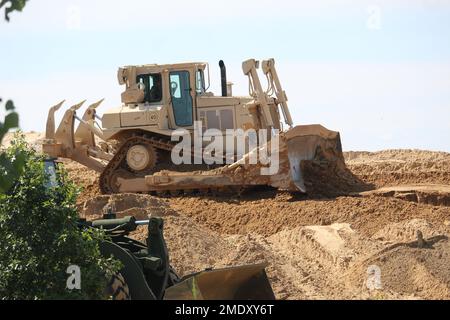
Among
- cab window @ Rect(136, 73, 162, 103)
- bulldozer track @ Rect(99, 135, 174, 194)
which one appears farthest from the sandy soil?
cab window @ Rect(136, 73, 162, 103)

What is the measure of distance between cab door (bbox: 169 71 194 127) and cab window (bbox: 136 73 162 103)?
0.96 ft

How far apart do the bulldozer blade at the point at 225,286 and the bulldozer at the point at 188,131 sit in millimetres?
11403

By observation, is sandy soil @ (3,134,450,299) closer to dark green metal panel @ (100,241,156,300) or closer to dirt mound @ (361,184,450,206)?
dirt mound @ (361,184,450,206)

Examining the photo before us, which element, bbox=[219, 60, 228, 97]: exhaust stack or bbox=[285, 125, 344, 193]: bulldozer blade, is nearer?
bbox=[285, 125, 344, 193]: bulldozer blade

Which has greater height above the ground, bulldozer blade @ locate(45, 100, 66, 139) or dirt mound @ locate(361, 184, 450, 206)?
bulldozer blade @ locate(45, 100, 66, 139)

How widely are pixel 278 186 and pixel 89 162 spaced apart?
5.31 m

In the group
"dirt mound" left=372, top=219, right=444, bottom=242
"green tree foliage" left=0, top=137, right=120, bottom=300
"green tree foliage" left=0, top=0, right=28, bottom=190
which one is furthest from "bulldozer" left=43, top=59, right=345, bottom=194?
"green tree foliage" left=0, top=0, right=28, bottom=190

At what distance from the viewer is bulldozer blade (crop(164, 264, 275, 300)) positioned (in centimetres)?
830

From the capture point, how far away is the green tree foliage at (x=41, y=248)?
830cm

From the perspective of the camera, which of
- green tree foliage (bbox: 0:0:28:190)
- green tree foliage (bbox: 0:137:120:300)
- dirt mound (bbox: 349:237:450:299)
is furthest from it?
dirt mound (bbox: 349:237:450:299)

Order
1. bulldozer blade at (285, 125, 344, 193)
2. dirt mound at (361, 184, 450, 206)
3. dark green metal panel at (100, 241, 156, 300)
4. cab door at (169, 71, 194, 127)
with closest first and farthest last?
dark green metal panel at (100, 241, 156, 300)
dirt mound at (361, 184, 450, 206)
bulldozer blade at (285, 125, 344, 193)
cab door at (169, 71, 194, 127)

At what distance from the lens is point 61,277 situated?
8.30 metres

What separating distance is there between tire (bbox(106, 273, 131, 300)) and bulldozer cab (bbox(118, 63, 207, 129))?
43.8 feet

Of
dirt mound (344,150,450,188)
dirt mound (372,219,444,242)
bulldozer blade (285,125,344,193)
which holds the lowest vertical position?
dirt mound (344,150,450,188)
